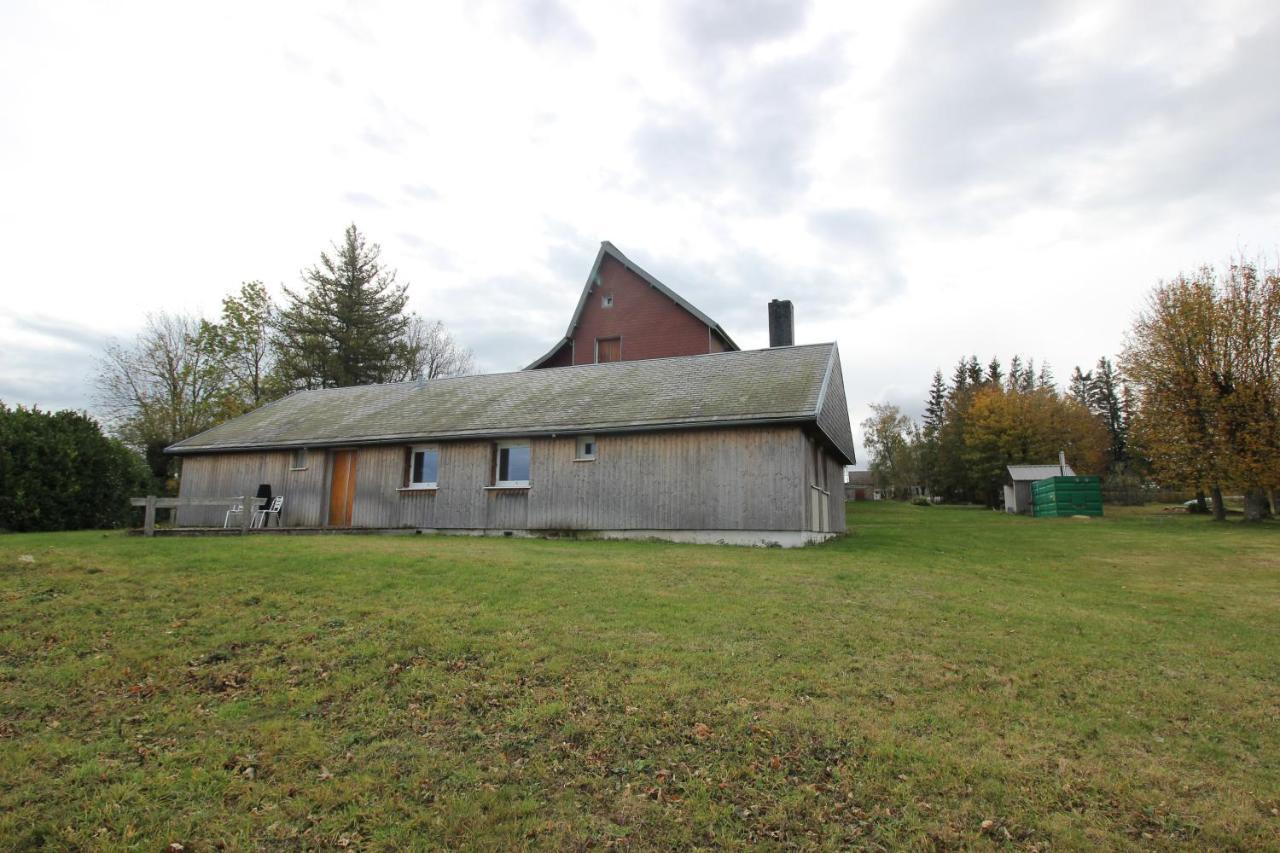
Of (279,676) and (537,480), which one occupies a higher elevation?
(537,480)

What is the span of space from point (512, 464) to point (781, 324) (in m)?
11.1

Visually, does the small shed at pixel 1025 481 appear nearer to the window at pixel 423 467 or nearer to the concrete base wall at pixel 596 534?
the concrete base wall at pixel 596 534

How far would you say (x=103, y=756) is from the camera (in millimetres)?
4680

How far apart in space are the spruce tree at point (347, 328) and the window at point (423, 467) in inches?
832

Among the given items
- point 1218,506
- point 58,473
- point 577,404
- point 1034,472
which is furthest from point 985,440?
point 58,473

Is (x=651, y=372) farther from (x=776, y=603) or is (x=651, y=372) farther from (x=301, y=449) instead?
(x=776, y=603)

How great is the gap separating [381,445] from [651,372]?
8027 millimetres

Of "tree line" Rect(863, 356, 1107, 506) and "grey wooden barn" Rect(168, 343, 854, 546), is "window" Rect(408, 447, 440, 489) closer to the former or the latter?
"grey wooden barn" Rect(168, 343, 854, 546)

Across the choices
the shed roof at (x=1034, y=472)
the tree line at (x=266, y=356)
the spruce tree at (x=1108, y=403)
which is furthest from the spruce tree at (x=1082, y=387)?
the tree line at (x=266, y=356)

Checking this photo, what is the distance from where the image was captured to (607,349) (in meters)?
28.8

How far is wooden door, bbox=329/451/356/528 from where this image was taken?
2025cm

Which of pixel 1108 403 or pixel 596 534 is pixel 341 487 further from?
pixel 1108 403

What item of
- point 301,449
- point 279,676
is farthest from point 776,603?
point 301,449

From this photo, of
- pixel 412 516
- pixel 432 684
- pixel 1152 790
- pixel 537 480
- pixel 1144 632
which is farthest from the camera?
pixel 412 516
